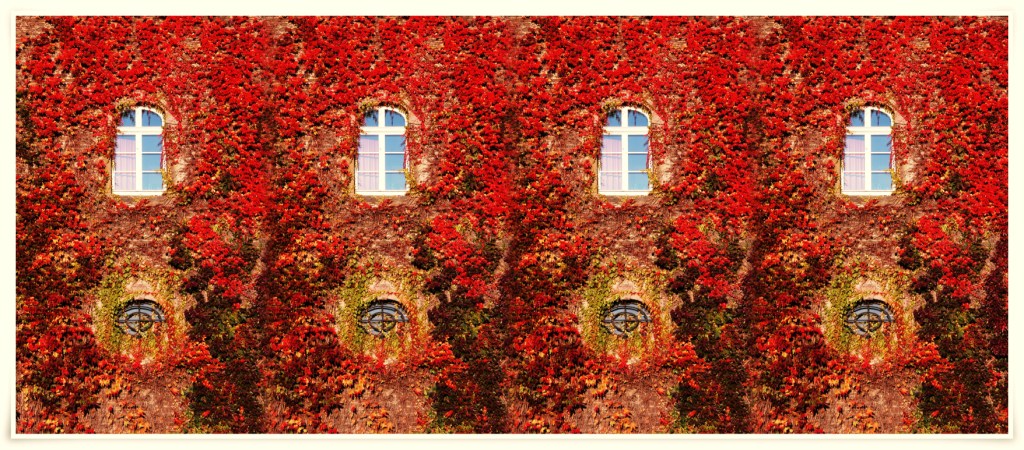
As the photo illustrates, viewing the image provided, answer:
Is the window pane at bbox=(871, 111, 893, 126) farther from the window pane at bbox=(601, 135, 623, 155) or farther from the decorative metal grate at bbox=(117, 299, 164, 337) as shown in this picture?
the decorative metal grate at bbox=(117, 299, 164, 337)

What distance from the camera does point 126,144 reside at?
1388 centimetres

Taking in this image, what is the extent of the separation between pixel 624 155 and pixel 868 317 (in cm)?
431

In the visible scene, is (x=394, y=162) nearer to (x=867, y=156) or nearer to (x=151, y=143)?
(x=151, y=143)

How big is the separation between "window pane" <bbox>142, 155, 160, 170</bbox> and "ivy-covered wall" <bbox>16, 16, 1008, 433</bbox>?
0.24m

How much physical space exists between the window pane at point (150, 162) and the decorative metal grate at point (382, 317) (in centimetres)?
383

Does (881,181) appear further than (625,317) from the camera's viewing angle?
Yes

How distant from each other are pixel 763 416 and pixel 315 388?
256 inches

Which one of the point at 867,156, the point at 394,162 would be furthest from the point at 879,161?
the point at 394,162

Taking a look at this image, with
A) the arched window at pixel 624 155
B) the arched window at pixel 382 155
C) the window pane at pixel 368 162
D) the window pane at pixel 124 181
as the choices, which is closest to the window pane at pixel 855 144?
the arched window at pixel 624 155

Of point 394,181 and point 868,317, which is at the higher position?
point 394,181

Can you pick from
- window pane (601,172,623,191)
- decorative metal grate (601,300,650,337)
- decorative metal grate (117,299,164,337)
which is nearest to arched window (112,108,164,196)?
decorative metal grate (117,299,164,337)

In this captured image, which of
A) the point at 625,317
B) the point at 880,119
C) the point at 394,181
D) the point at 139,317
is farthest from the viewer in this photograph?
the point at 880,119

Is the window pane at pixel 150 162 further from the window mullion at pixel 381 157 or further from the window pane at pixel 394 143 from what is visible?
the window pane at pixel 394 143

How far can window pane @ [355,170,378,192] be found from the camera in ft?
45.5
